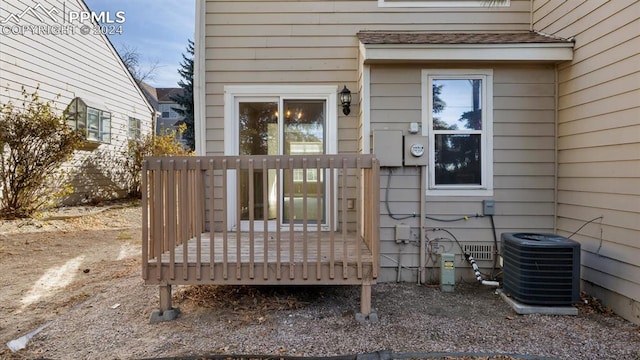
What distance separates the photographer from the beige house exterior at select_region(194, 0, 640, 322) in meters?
3.53

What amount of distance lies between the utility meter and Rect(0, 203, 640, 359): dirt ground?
57.3 inches

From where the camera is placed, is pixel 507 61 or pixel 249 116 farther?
pixel 249 116

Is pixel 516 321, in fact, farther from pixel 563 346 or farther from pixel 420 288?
pixel 420 288

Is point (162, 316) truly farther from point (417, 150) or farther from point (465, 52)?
point (465, 52)

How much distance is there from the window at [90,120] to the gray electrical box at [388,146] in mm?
7627

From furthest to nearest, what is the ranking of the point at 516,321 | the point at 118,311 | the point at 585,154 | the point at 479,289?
the point at 479,289 → the point at 585,154 → the point at 118,311 → the point at 516,321

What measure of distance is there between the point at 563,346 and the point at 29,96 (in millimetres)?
9870

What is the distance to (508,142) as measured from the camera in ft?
12.5

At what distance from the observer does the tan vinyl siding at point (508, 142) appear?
12.5 feet

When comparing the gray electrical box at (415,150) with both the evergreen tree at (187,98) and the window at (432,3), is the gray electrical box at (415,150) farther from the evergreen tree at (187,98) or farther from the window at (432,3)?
the evergreen tree at (187,98)

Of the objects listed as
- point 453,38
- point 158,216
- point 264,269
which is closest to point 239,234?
point 264,269

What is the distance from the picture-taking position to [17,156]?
22.2ft

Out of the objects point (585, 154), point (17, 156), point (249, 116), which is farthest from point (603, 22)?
point (17, 156)

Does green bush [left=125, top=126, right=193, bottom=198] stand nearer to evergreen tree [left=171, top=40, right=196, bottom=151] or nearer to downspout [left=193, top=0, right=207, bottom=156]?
evergreen tree [left=171, top=40, right=196, bottom=151]
